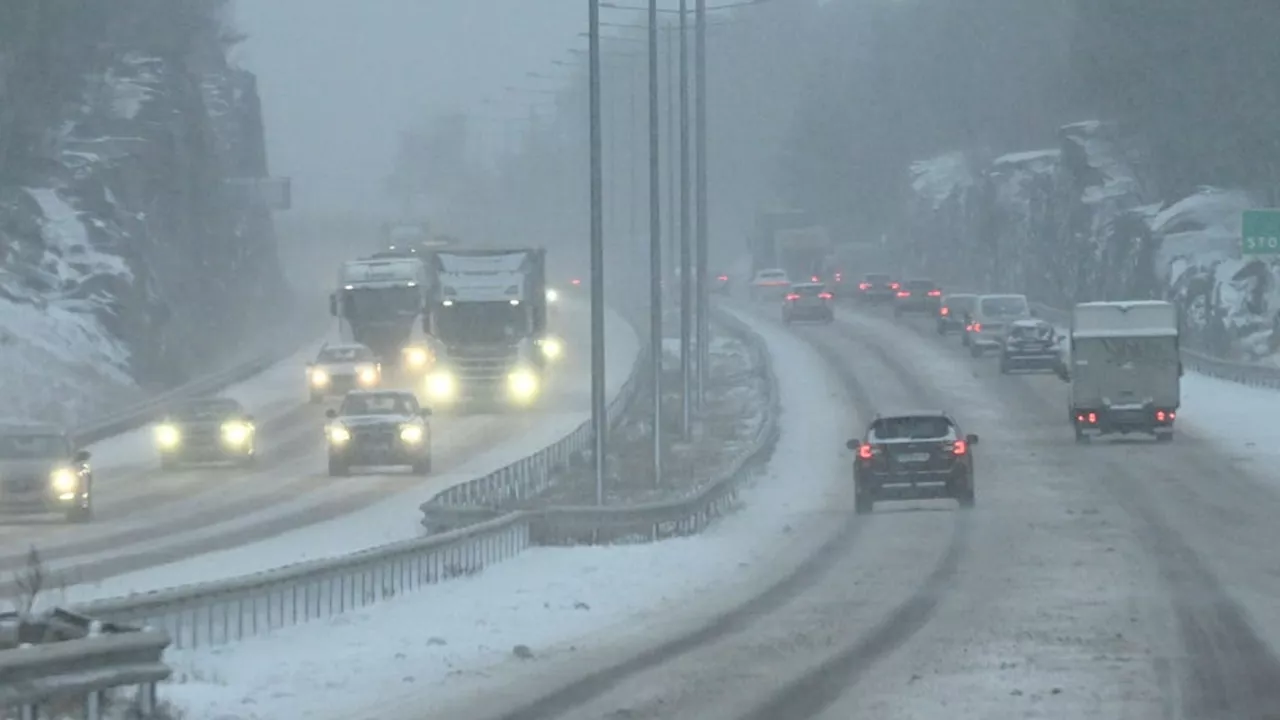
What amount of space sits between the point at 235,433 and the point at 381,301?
19.4 metres

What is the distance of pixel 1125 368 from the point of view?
5038cm

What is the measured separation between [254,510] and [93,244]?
141ft

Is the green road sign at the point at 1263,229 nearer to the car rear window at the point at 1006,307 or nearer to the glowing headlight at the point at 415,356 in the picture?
the car rear window at the point at 1006,307

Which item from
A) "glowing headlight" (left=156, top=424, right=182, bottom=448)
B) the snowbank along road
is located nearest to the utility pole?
"glowing headlight" (left=156, top=424, right=182, bottom=448)

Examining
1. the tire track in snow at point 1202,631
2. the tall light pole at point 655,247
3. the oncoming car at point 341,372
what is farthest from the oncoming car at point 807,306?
the tire track in snow at point 1202,631

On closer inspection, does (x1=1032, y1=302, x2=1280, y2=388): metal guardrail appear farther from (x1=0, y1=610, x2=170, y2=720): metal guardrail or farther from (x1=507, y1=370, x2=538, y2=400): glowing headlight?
(x1=0, y1=610, x2=170, y2=720): metal guardrail

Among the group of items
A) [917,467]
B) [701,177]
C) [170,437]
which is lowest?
[170,437]

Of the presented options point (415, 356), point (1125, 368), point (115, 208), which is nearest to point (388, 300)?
point (415, 356)

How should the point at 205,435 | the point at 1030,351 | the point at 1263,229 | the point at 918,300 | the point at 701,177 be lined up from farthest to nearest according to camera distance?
the point at 918,300 → the point at 1030,351 → the point at 701,177 → the point at 1263,229 → the point at 205,435

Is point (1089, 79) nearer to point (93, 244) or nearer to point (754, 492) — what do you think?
point (93, 244)

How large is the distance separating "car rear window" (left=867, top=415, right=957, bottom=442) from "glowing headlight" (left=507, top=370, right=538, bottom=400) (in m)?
26.1

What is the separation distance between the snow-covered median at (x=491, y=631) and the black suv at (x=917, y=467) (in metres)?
1.13

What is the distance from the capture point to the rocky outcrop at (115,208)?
7806 cm

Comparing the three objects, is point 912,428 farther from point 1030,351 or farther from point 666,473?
point 1030,351
